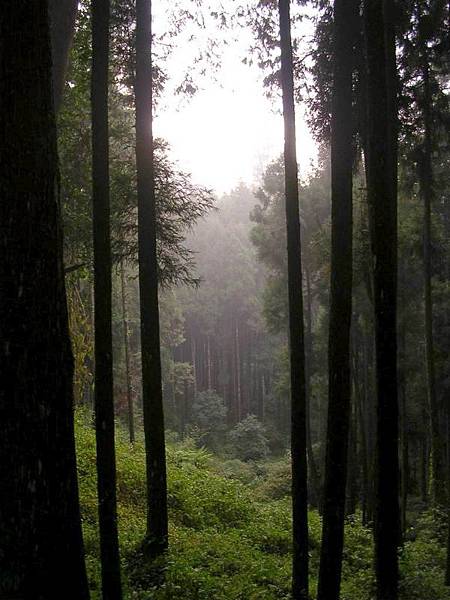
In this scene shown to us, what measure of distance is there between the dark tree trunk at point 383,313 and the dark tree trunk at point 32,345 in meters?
3.59

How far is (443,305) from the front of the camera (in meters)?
21.0

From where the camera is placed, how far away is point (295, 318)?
7.64 meters

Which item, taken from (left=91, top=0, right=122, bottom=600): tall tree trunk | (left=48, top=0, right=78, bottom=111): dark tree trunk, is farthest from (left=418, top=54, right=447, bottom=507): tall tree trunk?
(left=48, top=0, right=78, bottom=111): dark tree trunk

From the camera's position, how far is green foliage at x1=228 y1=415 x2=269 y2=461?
121ft

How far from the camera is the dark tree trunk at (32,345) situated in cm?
284

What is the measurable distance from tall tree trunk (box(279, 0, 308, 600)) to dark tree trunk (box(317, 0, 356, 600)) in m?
1.12

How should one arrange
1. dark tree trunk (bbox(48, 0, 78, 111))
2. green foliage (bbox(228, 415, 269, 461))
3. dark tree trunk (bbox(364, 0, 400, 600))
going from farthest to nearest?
1. green foliage (bbox(228, 415, 269, 461))
2. dark tree trunk (bbox(364, 0, 400, 600))
3. dark tree trunk (bbox(48, 0, 78, 111))

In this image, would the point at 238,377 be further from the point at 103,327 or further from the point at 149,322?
the point at 103,327

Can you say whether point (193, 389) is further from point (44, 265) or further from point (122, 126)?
point (44, 265)

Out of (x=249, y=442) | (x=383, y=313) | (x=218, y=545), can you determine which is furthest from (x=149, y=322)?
(x=249, y=442)

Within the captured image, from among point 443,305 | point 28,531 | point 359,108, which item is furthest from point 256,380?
point 28,531

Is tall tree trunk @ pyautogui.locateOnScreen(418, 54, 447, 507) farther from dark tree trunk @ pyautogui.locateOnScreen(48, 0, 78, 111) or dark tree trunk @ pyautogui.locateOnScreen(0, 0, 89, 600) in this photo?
dark tree trunk @ pyautogui.locateOnScreen(0, 0, 89, 600)

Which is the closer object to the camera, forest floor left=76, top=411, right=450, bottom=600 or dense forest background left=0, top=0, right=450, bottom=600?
dense forest background left=0, top=0, right=450, bottom=600

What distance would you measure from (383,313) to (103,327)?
10.3 ft
